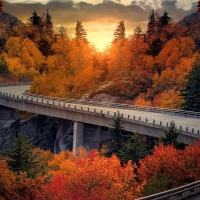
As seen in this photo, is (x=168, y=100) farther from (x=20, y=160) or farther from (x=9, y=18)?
(x=9, y=18)

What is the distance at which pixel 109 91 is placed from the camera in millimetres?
76938

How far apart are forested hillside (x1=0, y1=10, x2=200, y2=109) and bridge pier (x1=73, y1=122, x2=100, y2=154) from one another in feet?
49.0

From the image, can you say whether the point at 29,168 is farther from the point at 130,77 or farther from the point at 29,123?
the point at 130,77

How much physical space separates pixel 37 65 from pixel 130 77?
3887 cm

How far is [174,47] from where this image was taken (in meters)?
88.1

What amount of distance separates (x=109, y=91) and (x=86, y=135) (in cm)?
1999

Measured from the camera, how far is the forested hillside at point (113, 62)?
251ft

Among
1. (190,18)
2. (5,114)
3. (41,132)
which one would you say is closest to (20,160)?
(41,132)

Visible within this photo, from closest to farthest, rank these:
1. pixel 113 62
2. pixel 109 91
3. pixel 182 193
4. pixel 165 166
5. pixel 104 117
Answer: pixel 182 193 < pixel 165 166 < pixel 104 117 < pixel 109 91 < pixel 113 62

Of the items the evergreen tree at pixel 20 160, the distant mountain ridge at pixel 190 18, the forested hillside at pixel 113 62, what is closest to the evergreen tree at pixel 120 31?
the forested hillside at pixel 113 62

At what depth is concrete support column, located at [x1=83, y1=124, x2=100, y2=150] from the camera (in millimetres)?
58312

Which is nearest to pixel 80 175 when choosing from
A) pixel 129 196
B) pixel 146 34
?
pixel 129 196

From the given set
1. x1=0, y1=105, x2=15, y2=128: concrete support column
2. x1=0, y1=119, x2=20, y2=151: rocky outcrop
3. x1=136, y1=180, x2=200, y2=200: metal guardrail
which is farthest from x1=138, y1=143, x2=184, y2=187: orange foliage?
x1=0, y1=105, x2=15, y2=128: concrete support column

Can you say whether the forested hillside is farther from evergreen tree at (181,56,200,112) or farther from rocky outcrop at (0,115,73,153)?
rocky outcrop at (0,115,73,153)
